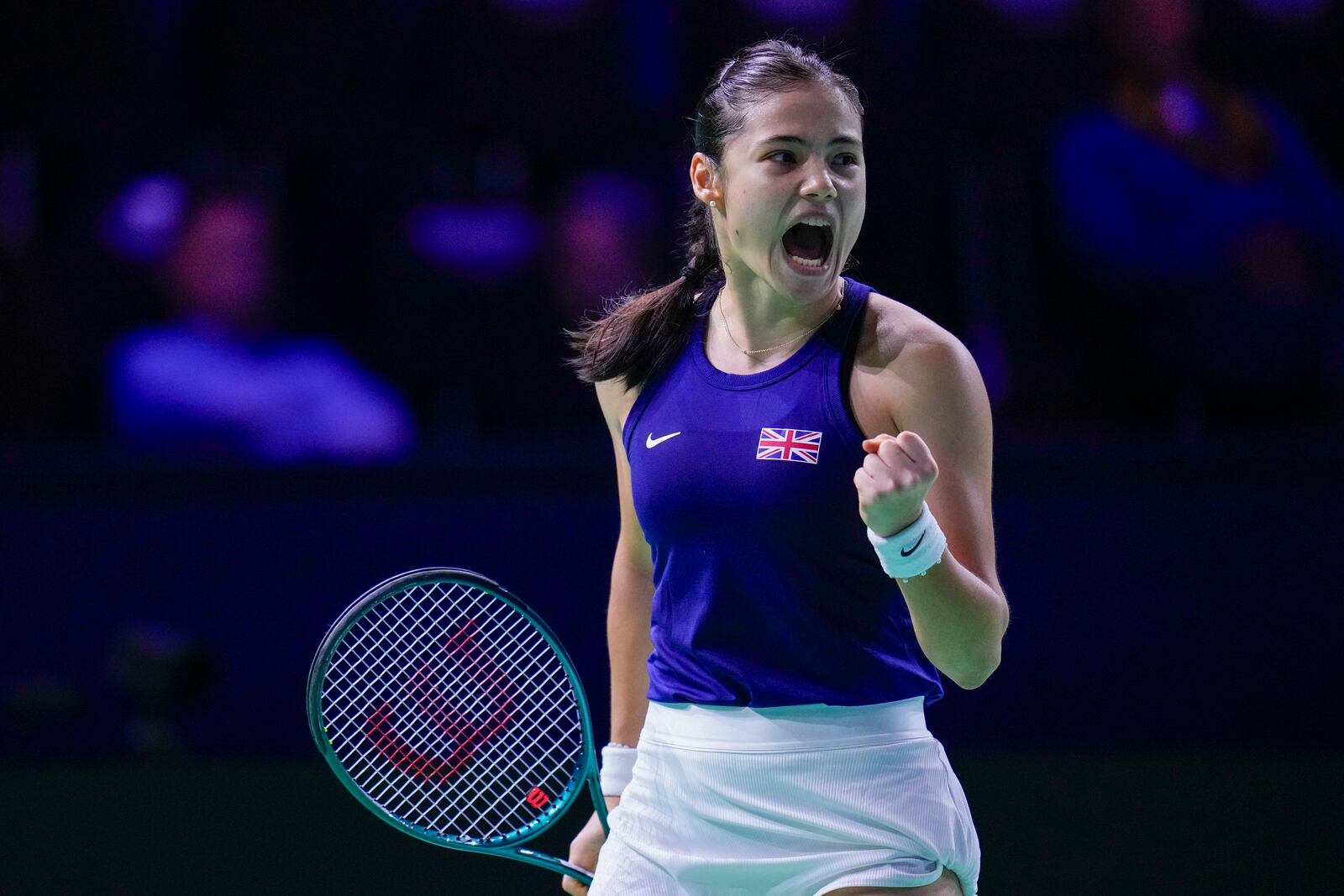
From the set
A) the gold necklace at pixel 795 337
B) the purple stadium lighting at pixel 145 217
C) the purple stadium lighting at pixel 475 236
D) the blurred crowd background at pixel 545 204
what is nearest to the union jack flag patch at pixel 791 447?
the gold necklace at pixel 795 337

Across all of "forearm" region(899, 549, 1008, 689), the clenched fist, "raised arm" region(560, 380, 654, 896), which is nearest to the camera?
the clenched fist

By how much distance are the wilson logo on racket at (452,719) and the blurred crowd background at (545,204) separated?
96.2 inches

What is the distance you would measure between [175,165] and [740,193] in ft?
13.5

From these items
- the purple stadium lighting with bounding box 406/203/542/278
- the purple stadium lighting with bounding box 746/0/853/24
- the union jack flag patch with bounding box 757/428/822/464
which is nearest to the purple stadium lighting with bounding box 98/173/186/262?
the purple stadium lighting with bounding box 406/203/542/278

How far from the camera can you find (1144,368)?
5820 millimetres

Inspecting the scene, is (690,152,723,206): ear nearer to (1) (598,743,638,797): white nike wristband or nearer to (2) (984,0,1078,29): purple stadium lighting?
(1) (598,743,638,797): white nike wristband

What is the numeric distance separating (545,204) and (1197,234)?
2.24 meters

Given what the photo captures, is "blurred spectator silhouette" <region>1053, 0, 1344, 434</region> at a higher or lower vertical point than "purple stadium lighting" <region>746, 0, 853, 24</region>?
lower

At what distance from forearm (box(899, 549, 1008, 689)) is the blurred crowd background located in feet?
10.5

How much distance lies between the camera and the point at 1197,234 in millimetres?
5891

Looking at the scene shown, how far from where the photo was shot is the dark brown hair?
93.4 inches

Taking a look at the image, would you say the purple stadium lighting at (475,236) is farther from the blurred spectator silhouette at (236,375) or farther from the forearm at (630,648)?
the forearm at (630,648)

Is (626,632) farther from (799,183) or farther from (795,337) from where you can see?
(799,183)

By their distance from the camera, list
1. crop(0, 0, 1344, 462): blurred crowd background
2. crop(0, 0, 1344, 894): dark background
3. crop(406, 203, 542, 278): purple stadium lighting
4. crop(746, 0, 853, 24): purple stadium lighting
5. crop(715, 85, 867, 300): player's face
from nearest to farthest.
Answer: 1. crop(715, 85, 867, 300): player's face
2. crop(0, 0, 1344, 894): dark background
3. crop(0, 0, 1344, 462): blurred crowd background
4. crop(406, 203, 542, 278): purple stadium lighting
5. crop(746, 0, 853, 24): purple stadium lighting
